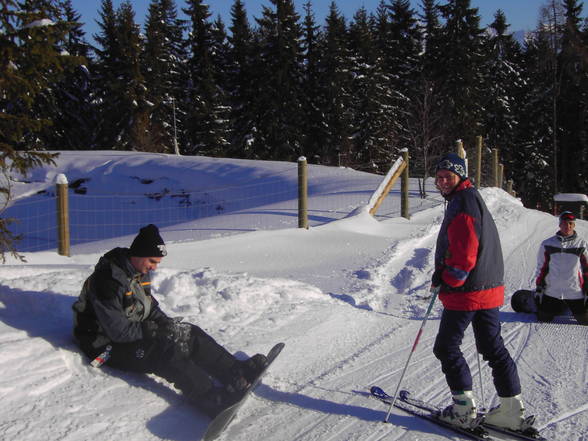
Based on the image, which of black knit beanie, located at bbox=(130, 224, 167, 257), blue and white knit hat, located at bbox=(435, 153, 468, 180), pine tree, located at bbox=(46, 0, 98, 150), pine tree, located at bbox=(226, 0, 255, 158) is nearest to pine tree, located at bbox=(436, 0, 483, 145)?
pine tree, located at bbox=(226, 0, 255, 158)

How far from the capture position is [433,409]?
374 centimetres

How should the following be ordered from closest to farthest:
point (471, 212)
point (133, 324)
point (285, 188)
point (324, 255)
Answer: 1. point (471, 212)
2. point (133, 324)
3. point (324, 255)
4. point (285, 188)

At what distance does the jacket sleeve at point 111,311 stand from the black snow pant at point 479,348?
215 centimetres

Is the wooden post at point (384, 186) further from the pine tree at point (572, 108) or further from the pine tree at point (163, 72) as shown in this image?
the pine tree at point (572, 108)

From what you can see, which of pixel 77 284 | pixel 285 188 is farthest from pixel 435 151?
pixel 77 284

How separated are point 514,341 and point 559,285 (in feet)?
3.68

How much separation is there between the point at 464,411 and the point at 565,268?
3262mm

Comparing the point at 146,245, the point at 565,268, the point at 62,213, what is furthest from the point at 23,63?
the point at 565,268

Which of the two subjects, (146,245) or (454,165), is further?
(146,245)

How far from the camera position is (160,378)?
Result: 3969 mm

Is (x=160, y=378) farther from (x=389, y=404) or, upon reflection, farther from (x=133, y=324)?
(x=389, y=404)

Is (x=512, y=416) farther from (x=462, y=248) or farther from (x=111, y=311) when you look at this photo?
(x=111, y=311)

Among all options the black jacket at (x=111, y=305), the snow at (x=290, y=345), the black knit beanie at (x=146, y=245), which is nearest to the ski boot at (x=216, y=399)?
the snow at (x=290, y=345)

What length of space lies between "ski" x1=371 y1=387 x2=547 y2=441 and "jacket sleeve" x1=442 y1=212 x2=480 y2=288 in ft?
3.36
